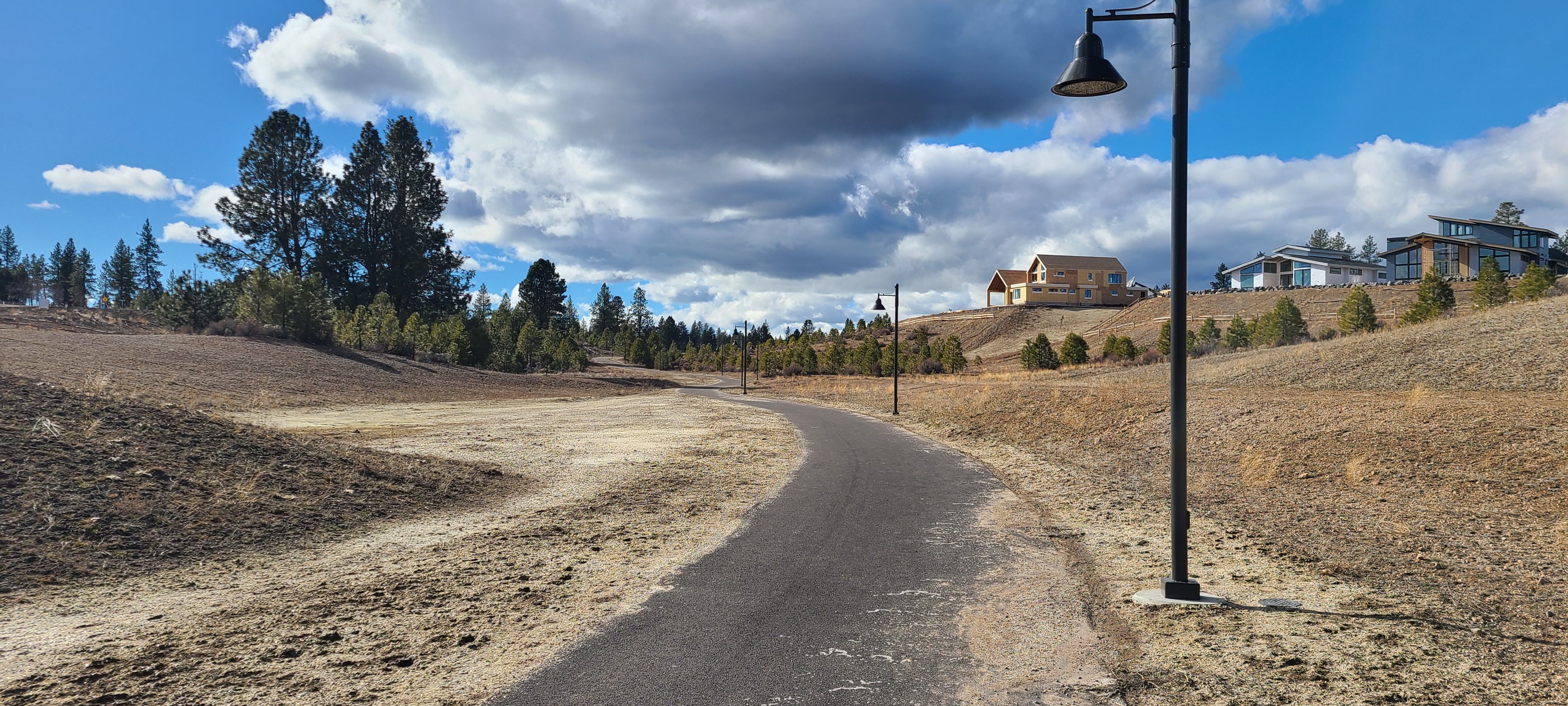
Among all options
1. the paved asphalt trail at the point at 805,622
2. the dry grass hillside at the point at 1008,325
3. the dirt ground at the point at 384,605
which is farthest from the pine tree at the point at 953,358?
the paved asphalt trail at the point at 805,622

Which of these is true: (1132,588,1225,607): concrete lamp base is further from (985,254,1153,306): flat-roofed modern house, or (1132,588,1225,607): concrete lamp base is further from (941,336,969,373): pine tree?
(985,254,1153,306): flat-roofed modern house

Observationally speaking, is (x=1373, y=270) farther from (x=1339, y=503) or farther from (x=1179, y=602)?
(x=1179, y=602)

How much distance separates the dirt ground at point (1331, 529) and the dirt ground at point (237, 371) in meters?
21.6

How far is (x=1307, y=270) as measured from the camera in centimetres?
8469

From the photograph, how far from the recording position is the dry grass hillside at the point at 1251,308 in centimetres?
5991

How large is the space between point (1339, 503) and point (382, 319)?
6254cm

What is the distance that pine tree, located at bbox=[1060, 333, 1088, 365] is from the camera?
5684 cm

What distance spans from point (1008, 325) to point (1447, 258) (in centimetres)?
4182

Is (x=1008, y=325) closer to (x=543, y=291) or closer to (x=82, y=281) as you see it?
(x=543, y=291)

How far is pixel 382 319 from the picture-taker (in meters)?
58.8

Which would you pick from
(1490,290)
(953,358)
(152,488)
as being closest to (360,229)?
(953,358)

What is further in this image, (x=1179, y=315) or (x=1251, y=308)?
(x=1251, y=308)

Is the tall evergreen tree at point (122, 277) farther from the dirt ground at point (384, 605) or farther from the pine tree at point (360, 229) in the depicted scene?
the dirt ground at point (384, 605)

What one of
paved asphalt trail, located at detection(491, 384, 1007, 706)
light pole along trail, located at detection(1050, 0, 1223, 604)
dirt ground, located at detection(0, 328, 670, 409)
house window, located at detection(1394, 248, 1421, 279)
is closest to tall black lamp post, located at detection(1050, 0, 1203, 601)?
light pole along trail, located at detection(1050, 0, 1223, 604)
